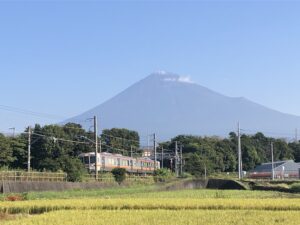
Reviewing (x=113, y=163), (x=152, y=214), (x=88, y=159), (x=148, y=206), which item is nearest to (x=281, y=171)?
(x=113, y=163)

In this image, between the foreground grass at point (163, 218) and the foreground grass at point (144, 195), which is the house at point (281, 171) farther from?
the foreground grass at point (163, 218)

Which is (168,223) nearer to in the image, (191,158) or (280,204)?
(280,204)

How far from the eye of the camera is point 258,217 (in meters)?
17.2

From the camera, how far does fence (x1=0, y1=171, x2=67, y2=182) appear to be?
4081 centimetres

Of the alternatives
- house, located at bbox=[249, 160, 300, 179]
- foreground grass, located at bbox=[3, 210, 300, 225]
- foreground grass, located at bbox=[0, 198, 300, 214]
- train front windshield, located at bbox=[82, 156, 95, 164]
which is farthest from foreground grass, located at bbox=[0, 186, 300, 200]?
house, located at bbox=[249, 160, 300, 179]

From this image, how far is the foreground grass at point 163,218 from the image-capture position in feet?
51.8

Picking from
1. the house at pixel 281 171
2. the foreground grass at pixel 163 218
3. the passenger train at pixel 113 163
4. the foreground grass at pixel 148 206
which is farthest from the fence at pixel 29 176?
the house at pixel 281 171

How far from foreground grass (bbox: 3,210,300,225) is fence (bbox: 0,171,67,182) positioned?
2310cm

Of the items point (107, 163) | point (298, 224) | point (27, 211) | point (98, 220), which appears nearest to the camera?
point (298, 224)

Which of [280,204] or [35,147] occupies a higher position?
[35,147]

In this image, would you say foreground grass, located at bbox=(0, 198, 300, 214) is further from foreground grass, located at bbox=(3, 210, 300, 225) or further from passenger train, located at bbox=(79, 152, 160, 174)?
passenger train, located at bbox=(79, 152, 160, 174)

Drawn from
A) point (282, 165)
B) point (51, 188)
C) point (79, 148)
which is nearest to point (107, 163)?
point (79, 148)

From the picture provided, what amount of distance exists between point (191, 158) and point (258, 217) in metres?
79.9

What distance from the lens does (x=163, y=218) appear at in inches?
668
